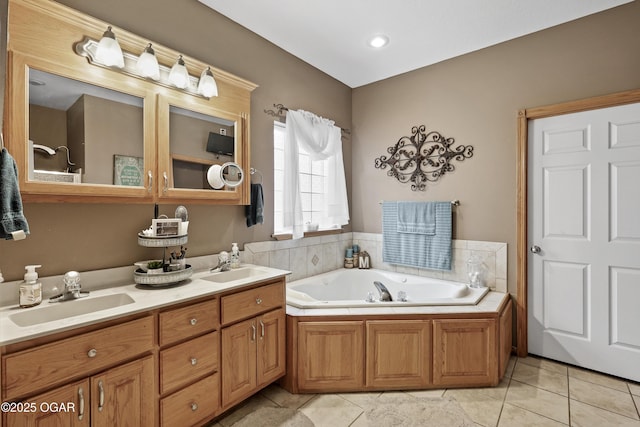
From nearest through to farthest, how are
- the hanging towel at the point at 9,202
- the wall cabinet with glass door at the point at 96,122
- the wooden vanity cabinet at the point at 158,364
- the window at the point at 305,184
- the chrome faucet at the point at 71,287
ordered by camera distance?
1. the hanging towel at the point at 9,202
2. the wooden vanity cabinet at the point at 158,364
3. the wall cabinet with glass door at the point at 96,122
4. the chrome faucet at the point at 71,287
5. the window at the point at 305,184

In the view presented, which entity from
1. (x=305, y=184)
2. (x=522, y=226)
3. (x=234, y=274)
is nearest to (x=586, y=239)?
(x=522, y=226)

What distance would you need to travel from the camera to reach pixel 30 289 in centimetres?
145

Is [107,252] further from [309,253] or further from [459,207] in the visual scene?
Answer: [459,207]

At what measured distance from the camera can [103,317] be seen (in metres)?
1.32

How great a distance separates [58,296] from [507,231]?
3.22 metres

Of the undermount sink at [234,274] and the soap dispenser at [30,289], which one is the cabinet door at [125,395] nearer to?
the soap dispenser at [30,289]

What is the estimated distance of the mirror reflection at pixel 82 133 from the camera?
148 centimetres

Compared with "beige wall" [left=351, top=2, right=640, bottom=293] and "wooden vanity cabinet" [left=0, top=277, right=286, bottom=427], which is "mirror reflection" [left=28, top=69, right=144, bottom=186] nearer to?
"wooden vanity cabinet" [left=0, top=277, right=286, bottom=427]

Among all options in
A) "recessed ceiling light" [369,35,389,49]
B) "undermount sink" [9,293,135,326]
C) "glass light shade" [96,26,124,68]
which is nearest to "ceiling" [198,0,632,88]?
"recessed ceiling light" [369,35,389,49]

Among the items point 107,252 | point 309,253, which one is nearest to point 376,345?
point 309,253

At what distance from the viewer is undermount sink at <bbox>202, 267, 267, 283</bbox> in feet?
7.01

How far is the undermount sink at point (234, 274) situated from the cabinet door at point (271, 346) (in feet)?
1.02

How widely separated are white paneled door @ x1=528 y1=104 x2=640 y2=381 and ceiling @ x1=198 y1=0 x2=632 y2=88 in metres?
0.82

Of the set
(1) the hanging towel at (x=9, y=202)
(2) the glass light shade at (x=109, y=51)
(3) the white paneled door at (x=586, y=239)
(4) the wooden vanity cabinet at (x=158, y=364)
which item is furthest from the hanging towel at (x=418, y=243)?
(1) the hanging towel at (x=9, y=202)
